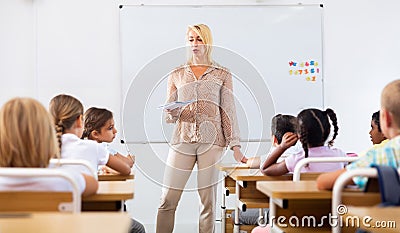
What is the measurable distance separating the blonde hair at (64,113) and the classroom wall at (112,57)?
7.84 feet

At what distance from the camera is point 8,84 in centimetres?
573

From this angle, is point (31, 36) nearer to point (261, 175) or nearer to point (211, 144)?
point (211, 144)

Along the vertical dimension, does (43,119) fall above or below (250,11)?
below

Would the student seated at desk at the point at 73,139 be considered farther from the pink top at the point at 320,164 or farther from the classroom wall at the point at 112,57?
the classroom wall at the point at 112,57

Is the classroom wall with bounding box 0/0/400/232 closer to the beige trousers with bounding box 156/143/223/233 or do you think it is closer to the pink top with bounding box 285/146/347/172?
the beige trousers with bounding box 156/143/223/233

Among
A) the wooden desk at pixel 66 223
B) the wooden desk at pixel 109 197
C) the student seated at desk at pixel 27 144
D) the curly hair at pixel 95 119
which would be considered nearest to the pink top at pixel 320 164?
the wooden desk at pixel 109 197

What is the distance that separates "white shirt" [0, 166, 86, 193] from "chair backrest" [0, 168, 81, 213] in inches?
4.4

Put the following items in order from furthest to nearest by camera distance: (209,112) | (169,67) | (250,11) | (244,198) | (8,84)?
(250,11), (8,84), (169,67), (209,112), (244,198)

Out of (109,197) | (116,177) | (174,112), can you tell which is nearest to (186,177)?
(174,112)

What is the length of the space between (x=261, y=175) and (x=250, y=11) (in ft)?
9.50

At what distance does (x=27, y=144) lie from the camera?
226 centimetres

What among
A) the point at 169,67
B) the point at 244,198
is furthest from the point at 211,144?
the point at 169,67

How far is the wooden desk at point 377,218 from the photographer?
1693mm

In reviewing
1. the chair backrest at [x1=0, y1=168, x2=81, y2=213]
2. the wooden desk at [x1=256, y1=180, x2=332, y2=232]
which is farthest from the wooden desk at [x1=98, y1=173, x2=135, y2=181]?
the chair backrest at [x1=0, y1=168, x2=81, y2=213]
